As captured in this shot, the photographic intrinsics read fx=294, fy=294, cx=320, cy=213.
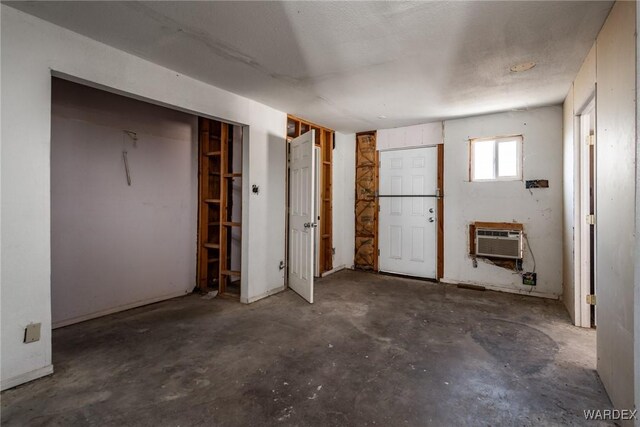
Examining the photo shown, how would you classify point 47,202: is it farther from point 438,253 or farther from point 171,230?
point 438,253

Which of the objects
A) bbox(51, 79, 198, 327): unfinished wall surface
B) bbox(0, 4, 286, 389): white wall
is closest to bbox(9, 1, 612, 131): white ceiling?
bbox(0, 4, 286, 389): white wall

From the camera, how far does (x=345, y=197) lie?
568 cm

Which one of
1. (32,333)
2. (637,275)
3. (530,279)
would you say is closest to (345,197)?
(530,279)

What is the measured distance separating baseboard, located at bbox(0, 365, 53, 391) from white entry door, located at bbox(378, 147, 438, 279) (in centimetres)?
445

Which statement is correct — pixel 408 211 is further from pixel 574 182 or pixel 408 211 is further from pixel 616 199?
pixel 616 199

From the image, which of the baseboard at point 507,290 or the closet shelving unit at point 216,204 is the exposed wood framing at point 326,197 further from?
the baseboard at point 507,290

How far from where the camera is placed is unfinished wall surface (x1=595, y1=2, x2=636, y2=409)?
1.58 metres

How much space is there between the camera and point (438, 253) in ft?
15.5

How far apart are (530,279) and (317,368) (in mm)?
3417

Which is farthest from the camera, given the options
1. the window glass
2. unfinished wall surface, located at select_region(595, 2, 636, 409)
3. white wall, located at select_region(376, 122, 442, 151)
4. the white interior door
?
the white interior door

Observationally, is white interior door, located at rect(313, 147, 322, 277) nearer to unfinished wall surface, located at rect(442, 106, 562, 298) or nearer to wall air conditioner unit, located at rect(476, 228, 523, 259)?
unfinished wall surface, located at rect(442, 106, 562, 298)

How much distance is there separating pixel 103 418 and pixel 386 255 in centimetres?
435

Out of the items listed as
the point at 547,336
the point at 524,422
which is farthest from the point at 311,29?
the point at 547,336

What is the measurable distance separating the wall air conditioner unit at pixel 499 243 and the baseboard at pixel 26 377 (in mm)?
4859
